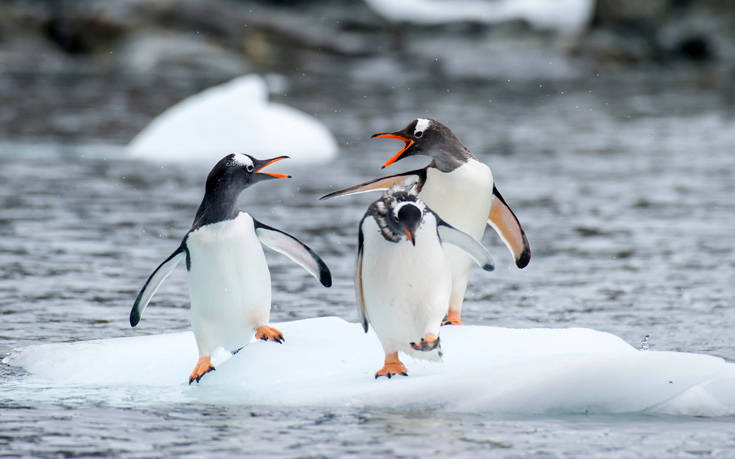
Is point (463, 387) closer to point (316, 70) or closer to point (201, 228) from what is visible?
point (201, 228)

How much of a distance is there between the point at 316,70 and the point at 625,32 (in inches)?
421

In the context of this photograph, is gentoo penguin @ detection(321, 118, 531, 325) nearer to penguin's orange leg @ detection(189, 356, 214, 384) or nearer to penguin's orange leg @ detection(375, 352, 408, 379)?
penguin's orange leg @ detection(375, 352, 408, 379)

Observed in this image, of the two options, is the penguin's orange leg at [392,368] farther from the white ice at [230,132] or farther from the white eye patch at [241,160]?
the white ice at [230,132]

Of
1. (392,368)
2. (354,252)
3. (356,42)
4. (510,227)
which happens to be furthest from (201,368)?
(356,42)

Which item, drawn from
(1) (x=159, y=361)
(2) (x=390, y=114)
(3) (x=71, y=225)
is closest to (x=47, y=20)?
(2) (x=390, y=114)

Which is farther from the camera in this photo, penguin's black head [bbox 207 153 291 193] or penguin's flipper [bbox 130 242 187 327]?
penguin's flipper [bbox 130 242 187 327]

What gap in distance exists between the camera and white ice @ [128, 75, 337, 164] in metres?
18.3

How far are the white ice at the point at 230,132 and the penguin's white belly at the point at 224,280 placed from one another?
11.7 meters

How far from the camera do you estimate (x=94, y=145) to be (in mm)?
19422

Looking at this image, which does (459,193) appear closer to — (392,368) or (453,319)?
(453,319)

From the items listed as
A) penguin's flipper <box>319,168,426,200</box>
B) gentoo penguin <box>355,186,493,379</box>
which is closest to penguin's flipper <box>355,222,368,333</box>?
gentoo penguin <box>355,186,493,379</box>

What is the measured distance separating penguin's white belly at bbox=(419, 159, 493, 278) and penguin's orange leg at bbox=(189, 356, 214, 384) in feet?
4.75

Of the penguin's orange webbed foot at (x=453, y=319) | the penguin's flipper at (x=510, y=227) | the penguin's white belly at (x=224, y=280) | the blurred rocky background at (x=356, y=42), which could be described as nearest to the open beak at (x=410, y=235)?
the penguin's white belly at (x=224, y=280)

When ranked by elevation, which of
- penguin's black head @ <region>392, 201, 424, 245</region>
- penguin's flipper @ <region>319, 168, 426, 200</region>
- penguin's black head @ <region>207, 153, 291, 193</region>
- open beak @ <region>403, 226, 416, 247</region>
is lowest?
open beak @ <region>403, 226, 416, 247</region>
